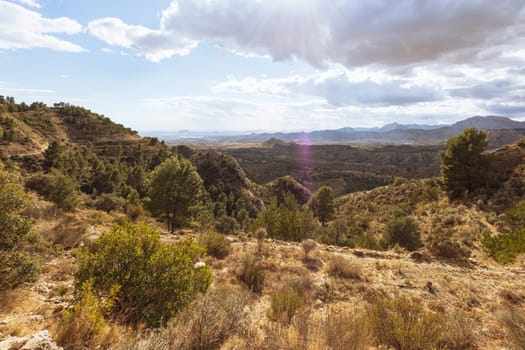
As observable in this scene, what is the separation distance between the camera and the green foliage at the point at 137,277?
435 cm

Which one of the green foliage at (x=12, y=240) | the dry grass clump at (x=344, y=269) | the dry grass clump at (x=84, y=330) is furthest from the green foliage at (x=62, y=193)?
the dry grass clump at (x=344, y=269)

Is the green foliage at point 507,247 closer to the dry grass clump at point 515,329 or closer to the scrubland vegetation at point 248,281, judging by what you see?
the scrubland vegetation at point 248,281

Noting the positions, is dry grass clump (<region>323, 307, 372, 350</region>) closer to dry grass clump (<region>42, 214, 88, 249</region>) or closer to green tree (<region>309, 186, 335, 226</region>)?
dry grass clump (<region>42, 214, 88, 249</region>)

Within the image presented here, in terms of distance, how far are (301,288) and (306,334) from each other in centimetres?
367

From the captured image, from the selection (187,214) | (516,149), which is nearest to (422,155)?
(516,149)

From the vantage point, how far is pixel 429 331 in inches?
165

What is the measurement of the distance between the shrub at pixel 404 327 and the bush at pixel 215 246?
6532mm

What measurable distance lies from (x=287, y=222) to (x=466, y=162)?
20089 millimetres

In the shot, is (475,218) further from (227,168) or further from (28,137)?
(28,137)

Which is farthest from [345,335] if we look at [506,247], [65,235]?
[506,247]

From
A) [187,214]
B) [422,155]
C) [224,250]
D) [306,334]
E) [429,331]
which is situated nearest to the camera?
[306,334]

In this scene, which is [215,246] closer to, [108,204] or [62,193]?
[62,193]

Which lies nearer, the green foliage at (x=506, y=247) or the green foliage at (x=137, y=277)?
the green foliage at (x=137, y=277)

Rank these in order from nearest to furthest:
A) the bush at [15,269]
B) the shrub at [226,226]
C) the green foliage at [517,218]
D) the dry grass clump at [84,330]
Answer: the dry grass clump at [84,330] < the bush at [15,269] < the green foliage at [517,218] < the shrub at [226,226]
